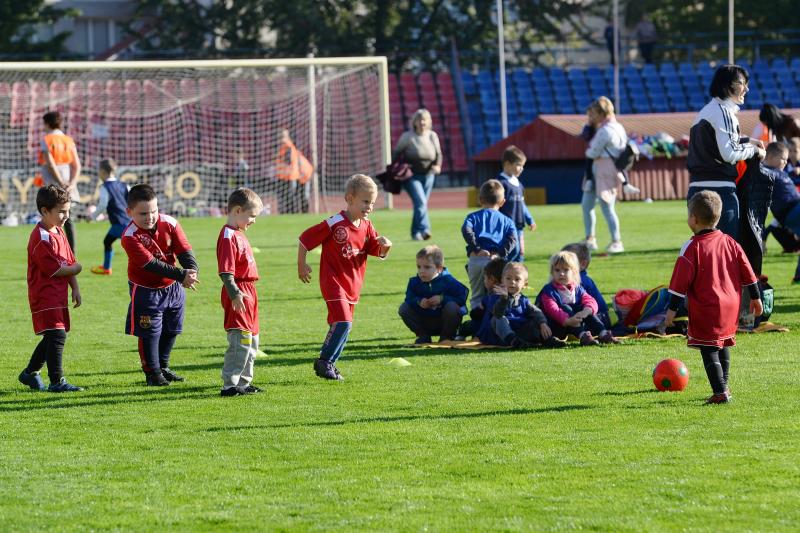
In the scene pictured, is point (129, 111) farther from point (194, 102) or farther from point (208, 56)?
point (208, 56)

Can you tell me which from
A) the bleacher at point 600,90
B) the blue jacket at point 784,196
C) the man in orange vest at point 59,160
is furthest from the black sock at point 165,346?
the bleacher at point 600,90

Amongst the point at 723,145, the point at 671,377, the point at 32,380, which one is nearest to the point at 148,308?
the point at 32,380

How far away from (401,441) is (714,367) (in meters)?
1.97

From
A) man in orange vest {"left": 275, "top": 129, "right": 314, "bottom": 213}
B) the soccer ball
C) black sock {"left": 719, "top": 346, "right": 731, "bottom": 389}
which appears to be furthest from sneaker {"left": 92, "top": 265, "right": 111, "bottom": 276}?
man in orange vest {"left": 275, "top": 129, "right": 314, "bottom": 213}

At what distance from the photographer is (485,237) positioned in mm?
11828

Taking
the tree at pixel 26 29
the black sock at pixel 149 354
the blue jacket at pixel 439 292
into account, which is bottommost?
the black sock at pixel 149 354

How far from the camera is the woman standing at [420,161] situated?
2077 cm

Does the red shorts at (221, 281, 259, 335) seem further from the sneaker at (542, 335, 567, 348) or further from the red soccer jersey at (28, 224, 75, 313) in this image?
the sneaker at (542, 335, 567, 348)

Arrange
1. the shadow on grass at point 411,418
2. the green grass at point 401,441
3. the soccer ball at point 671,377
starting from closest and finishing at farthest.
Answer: the green grass at point 401,441, the shadow on grass at point 411,418, the soccer ball at point 671,377

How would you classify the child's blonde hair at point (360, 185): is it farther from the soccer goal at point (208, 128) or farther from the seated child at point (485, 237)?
the soccer goal at point (208, 128)

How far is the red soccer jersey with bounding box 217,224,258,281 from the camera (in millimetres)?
8547

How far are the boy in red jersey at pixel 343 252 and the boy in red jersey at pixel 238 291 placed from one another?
464 mm

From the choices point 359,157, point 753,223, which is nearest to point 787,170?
point 753,223

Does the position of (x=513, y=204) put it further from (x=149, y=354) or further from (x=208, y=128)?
(x=208, y=128)
